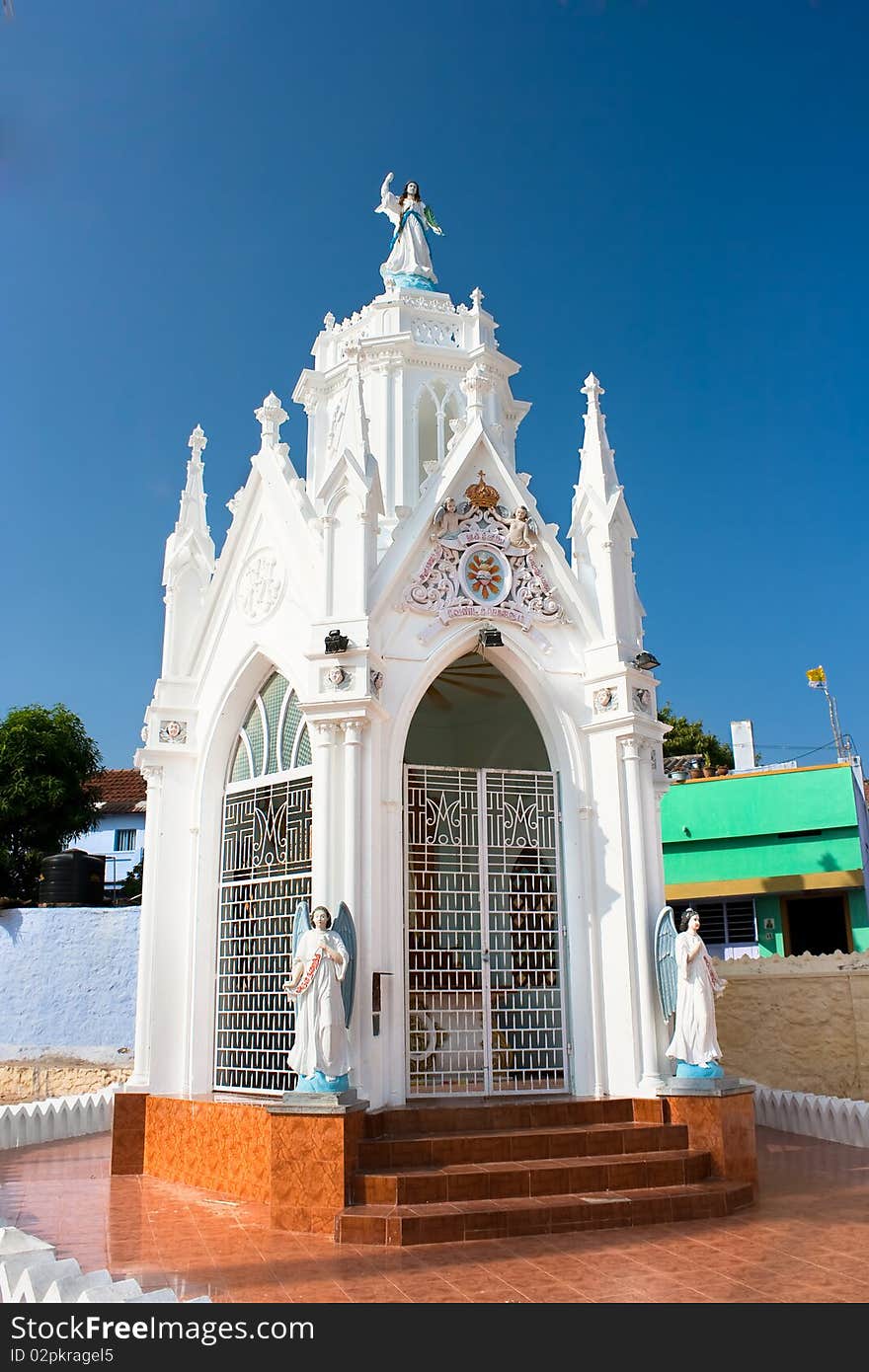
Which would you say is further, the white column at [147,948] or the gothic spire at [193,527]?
the gothic spire at [193,527]

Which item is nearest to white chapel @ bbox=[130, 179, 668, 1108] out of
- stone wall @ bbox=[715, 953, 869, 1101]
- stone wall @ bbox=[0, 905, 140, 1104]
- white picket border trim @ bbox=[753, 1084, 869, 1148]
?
white picket border trim @ bbox=[753, 1084, 869, 1148]

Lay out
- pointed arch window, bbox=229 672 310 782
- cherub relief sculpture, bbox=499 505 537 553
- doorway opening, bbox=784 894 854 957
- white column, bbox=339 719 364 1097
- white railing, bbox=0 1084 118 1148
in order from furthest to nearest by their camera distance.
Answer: doorway opening, bbox=784 894 854 957, white railing, bbox=0 1084 118 1148, cherub relief sculpture, bbox=499 505 537 553, pointed arch window, bbox=229 672 310 782, white column, bbox=339 719 364 1097

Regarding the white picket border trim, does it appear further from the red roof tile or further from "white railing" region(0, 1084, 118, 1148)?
the red roof tile

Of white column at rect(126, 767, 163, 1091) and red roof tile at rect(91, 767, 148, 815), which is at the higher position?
red roof tile at rect(91, 767, 148, 815)

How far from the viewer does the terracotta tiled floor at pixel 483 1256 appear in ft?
20.4

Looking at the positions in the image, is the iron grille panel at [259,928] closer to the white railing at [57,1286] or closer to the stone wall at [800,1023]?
the white railing at [57,1286]

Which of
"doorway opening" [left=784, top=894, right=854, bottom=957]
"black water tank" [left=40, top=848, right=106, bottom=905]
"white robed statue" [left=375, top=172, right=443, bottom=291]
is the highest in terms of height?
"white robed statue" [left=375, top=172, right=443, bottom=291]

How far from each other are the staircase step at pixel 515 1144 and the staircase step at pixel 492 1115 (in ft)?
0.27

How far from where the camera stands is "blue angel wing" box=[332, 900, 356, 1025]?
902cm

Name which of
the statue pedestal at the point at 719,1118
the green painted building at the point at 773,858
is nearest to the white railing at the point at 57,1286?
the statue pedestal at the point at 719,1118

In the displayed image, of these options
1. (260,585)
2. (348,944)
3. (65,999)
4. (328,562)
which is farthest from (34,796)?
(348,944)

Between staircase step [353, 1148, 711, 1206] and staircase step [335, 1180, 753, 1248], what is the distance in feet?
0.24

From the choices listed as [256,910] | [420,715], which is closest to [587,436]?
[420,715]

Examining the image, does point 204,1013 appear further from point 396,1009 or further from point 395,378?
point 395,378
